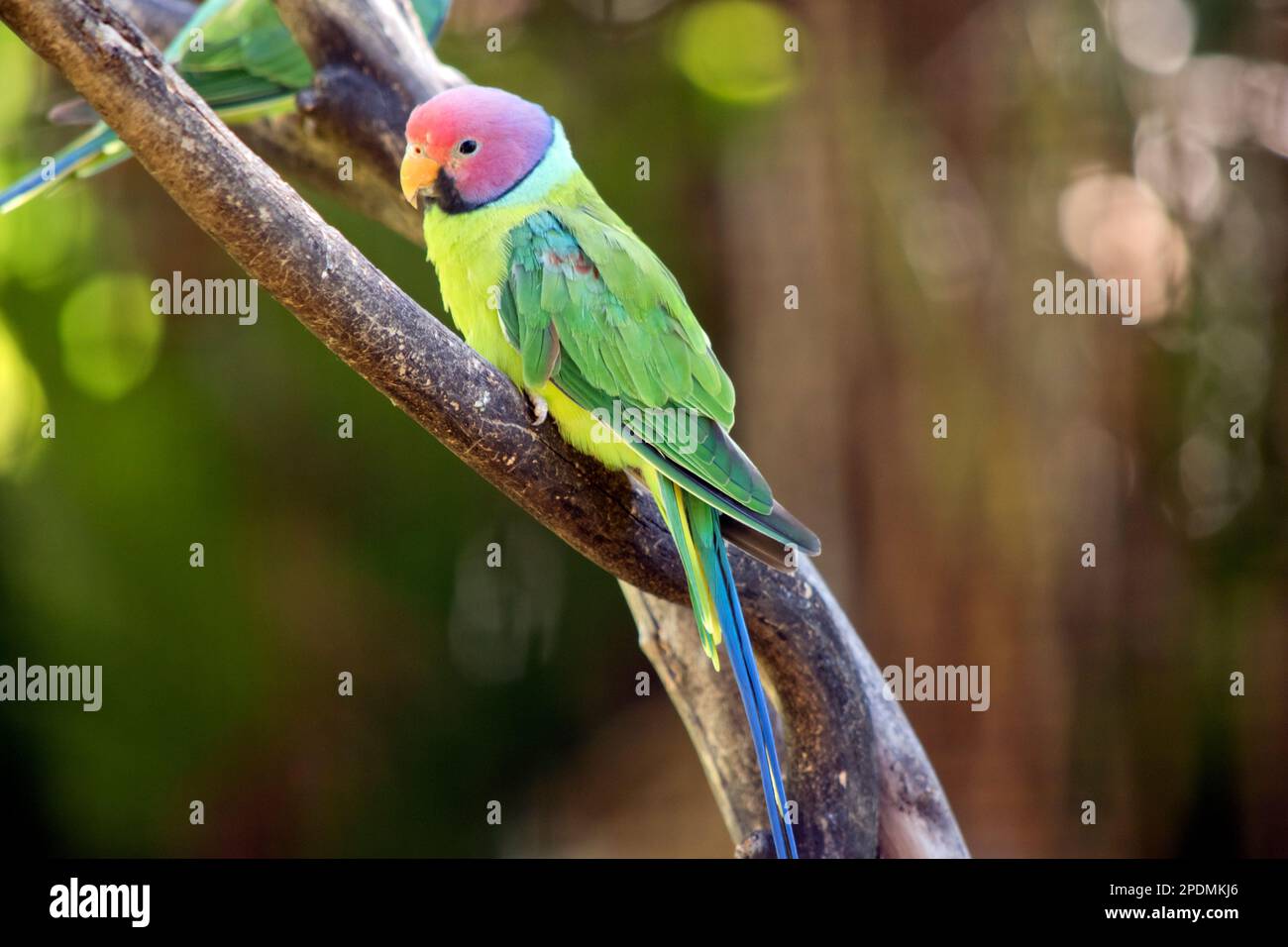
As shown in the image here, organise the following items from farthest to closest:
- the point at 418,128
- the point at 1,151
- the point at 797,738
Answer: the point at 1,151 < the point at 797,738 < the point at 418,128

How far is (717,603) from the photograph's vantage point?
6.97 ft

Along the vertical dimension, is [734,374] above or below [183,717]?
above

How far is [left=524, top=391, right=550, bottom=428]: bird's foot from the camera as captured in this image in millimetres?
2088

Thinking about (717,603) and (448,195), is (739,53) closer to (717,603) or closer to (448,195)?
(448,195)

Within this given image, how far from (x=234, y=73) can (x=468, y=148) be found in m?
1.01

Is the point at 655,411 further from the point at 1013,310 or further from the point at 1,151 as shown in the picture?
the point at 1,151

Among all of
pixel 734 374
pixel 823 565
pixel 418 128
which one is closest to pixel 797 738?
pixel 418 128

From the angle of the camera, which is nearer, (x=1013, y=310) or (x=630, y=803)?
(x=1013, y=310)

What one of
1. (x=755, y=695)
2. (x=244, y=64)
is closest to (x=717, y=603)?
(x=755, y=695)

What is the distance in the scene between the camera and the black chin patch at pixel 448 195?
2.36 metres

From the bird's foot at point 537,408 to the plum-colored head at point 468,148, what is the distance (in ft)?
1.62

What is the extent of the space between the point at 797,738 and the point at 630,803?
7.89ft

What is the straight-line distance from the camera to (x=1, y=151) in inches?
163

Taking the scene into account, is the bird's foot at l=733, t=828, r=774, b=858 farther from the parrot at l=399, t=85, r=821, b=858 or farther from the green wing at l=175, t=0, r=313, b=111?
the green wing at l=175, t=0, r=313, b=111
